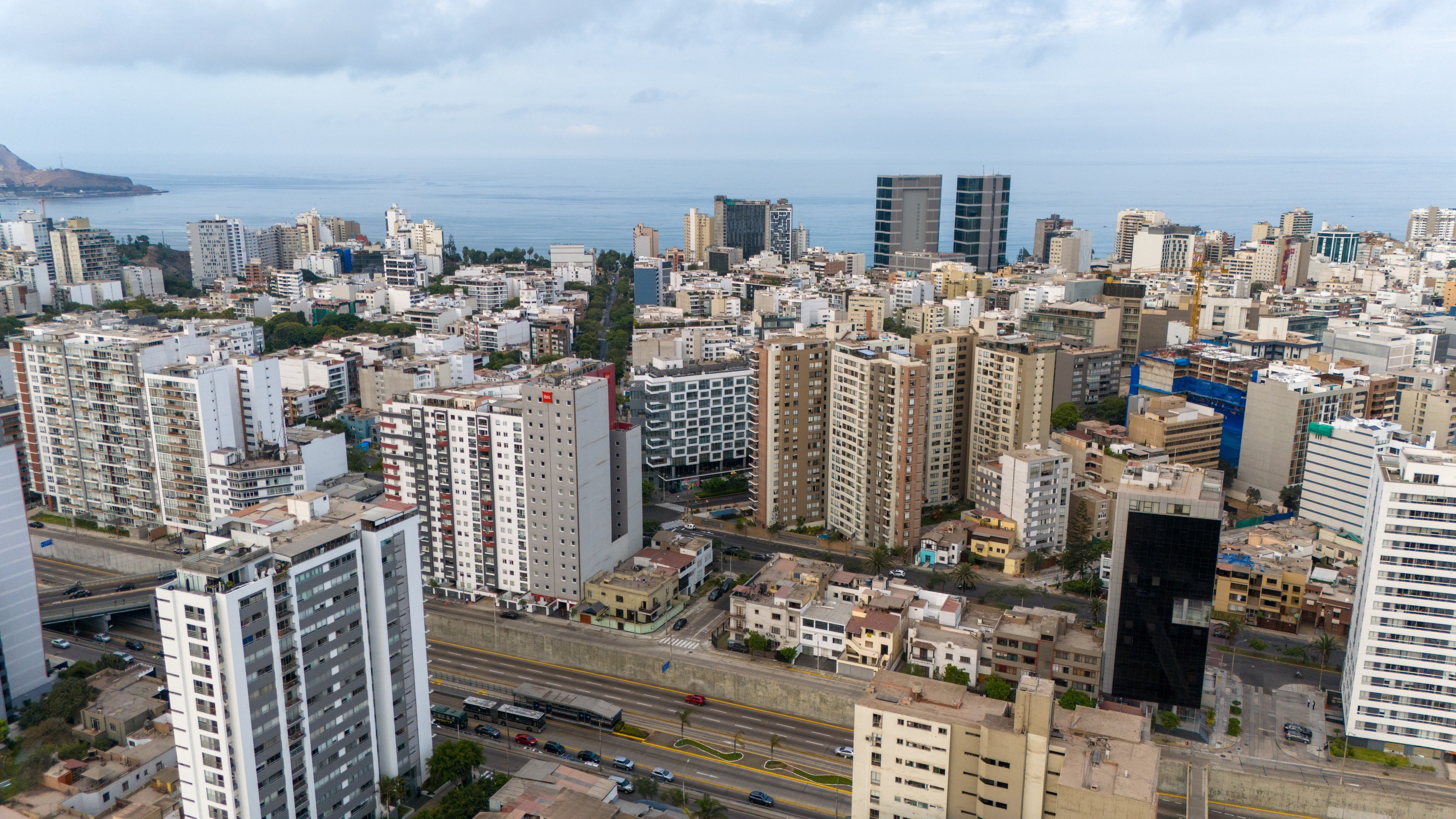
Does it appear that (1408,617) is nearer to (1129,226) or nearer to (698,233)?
(698,233)

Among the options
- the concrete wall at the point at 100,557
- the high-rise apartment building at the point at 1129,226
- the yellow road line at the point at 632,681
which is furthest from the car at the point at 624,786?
the high-rise apartment building at the point at 1129,226

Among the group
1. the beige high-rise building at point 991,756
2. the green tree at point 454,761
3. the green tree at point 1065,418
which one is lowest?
the green tree at point 454,761

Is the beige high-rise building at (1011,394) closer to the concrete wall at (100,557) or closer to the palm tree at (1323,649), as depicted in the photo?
the palm tree at (1323,649)

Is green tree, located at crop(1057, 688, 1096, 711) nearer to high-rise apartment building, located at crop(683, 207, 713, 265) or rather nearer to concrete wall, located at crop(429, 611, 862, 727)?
concrete wall, located at crop(429, 611, 862, 727)

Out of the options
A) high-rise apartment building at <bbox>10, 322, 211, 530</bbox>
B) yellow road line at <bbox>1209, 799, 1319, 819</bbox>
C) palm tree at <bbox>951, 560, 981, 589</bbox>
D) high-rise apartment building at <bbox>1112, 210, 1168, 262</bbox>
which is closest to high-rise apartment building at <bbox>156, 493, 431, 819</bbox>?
palm tree at <bbox>951, 560, 981, 589</bbox>

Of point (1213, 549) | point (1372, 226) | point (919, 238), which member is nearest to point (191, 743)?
point (1213, 549)

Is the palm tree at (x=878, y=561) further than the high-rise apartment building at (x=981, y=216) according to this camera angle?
No

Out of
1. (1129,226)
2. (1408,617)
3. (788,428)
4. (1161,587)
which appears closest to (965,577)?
(1161,587)
